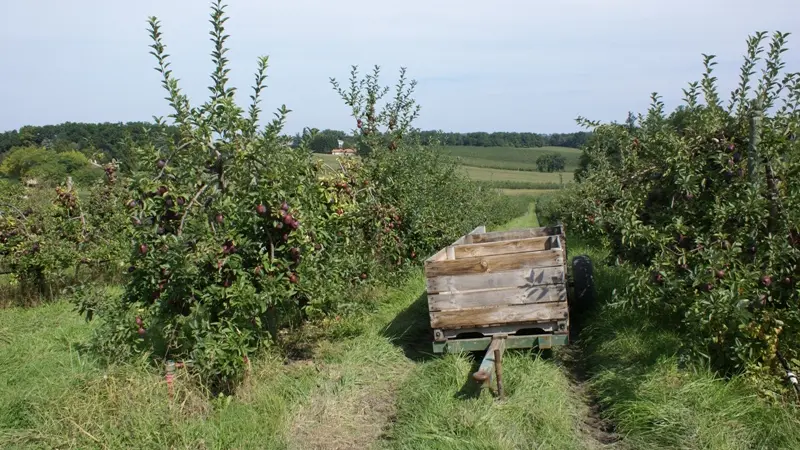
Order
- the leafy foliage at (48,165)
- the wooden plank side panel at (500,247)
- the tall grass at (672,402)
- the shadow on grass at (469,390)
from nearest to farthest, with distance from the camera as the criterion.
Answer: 1. the tall grass at (672,402)
2. the shadow on grass at (469,390)
3. the wooden plank side panel at (500,247)
4. the leafy foliage at (48,165)

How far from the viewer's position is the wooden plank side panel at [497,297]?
6059mm

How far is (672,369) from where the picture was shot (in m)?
5.19

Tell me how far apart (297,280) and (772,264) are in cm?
387

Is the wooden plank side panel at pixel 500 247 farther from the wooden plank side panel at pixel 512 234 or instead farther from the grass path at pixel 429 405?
the grass path at pixel 429 405

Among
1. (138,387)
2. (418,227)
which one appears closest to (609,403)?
(138,387)

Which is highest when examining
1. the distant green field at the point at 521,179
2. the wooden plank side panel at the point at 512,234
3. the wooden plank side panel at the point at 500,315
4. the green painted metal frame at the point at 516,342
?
the wooden plank side panel at the point at 512,234

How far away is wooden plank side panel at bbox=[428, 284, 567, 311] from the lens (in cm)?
606

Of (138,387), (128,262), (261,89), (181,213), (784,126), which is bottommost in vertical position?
(138,387)

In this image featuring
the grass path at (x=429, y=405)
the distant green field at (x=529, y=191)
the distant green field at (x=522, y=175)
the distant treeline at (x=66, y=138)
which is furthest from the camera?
the distant green field at (x=522, y=175)

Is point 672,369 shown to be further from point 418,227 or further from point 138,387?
point 418,227

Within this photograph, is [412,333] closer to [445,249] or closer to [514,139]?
[445,249]

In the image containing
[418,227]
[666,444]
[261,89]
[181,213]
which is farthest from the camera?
[418,227]

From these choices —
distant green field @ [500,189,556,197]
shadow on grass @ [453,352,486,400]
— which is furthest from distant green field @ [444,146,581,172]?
shadow on grass @ [453,352,486,400]

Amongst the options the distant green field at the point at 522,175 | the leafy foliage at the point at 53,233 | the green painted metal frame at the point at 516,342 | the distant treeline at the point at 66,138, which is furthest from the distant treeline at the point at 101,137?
the distant green field at the point at 522,175
